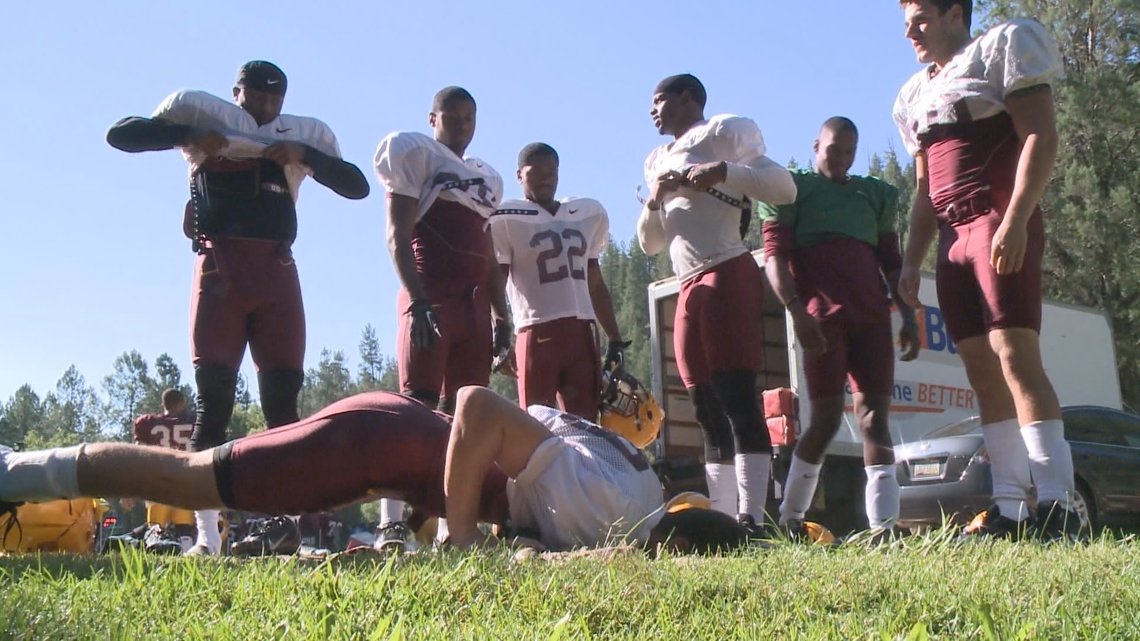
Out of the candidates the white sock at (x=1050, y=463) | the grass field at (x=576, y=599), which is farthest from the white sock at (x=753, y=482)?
the grass field at (x=576, y=599)

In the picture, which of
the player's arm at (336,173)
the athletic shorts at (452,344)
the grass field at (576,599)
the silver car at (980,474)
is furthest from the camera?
the silver car at (980,474)

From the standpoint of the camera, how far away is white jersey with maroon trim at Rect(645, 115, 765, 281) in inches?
232

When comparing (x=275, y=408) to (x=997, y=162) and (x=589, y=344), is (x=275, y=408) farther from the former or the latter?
(x=997, y=162)

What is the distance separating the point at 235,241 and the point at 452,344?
1.25m

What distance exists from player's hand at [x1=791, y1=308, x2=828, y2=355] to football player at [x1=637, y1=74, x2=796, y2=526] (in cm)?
21

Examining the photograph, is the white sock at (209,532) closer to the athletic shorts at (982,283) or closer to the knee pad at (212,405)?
the knee pad at (212,405)

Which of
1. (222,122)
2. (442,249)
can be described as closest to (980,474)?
(442,249)

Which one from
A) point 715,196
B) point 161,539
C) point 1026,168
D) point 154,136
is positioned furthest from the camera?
point 161,539

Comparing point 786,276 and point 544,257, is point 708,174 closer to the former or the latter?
point 786,276

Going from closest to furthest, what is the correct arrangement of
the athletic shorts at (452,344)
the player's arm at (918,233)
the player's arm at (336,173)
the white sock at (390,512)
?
the player's arm at (918,233) → the white sock at (390,512) → the athletic shorts at (452,344) → the player's arm at (336,173)

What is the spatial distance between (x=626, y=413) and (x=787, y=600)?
4966mm

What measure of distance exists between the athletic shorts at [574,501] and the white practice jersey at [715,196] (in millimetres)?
2158

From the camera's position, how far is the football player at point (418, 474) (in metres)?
3.70

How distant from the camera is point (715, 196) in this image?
5.96 meters
